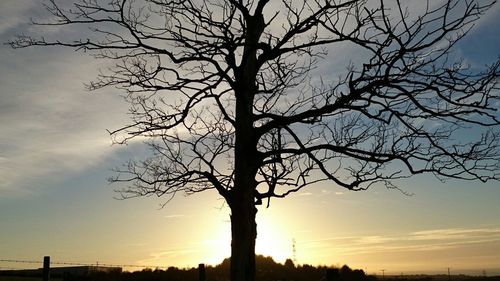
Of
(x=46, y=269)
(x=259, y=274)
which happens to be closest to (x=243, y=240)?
(x=46, y=269)

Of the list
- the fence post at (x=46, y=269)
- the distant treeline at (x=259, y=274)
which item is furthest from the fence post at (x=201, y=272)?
the distant treeline at (x=259, y=274)

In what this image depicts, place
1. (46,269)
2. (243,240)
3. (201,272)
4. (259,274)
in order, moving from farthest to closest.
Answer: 1. (259,274)
2. (201,272)
3. (46,269)
4. (243,240)

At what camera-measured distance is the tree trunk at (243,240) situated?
8523mm

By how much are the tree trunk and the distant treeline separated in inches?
476

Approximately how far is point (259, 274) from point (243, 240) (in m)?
22.6

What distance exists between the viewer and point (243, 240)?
338 inches

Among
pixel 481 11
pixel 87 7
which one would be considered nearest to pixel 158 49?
pixel 87 7

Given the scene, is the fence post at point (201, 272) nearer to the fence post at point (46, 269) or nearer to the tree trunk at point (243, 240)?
the fence post at point (46, 269)

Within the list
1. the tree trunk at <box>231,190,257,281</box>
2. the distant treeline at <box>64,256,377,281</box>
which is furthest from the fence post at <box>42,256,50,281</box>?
the distant treeline at <box>64,256,377,281</box>

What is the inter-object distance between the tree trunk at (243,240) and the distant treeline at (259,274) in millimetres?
12085

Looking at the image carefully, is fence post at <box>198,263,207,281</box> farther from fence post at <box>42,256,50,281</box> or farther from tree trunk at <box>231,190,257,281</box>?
tree trunk at <box>231,190,257,281</box>

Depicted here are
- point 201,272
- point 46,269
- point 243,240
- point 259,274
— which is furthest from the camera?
point 259,274

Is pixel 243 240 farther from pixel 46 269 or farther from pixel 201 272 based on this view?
pixel 201 272

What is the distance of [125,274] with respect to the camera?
24.4 meters
